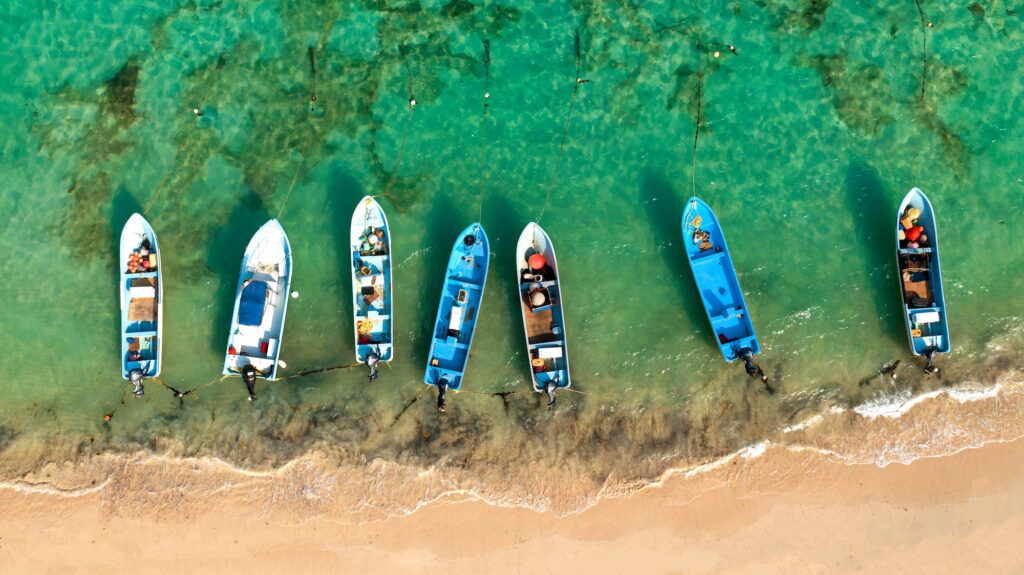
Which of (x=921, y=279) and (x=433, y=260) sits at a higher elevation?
(x=433, y=260)

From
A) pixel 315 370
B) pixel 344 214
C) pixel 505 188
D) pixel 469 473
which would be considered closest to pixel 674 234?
pixel 505 188

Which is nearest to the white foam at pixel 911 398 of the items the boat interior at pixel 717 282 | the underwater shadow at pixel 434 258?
the boat interior at pixel 717 282

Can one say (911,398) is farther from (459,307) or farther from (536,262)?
(459,307)

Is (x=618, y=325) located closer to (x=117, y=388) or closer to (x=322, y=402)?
(x=322, y=402)

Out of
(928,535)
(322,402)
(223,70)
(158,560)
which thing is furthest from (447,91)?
(928,535)

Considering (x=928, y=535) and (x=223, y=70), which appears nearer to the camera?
(x=928, y=535)

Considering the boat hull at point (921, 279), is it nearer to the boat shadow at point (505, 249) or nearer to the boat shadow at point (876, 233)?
the boat shadow at point (876, 233)

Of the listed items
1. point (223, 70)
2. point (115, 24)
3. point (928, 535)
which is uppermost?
point (115, 24)

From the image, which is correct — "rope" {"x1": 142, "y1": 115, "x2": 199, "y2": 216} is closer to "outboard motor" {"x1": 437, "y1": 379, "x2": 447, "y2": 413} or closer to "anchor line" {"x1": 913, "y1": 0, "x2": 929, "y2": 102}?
"outboard motor" {"x1": 437, "y1": 379, "x2": 447, "y2": 413}
